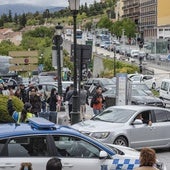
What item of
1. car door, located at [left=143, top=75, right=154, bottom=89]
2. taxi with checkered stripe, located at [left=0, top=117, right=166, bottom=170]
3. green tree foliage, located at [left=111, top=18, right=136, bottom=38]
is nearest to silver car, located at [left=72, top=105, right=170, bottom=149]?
taxi with checkered stripe, located at [left=0, top=117, right=166, bottom=170]

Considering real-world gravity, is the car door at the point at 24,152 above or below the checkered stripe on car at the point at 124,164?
above

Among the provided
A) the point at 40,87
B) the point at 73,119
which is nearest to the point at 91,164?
the point at 73,119

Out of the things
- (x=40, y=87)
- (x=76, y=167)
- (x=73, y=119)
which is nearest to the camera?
(x=76, y=167)

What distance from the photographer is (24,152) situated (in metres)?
9.30

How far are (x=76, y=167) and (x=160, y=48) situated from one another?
104871 millimetres

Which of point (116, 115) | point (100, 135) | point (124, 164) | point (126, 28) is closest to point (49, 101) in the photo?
point (116, 115)

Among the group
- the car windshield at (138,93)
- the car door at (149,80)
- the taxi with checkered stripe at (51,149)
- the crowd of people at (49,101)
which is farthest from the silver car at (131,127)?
the car door at (149,80)

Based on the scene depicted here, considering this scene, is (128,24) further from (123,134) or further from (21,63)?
(123,134)

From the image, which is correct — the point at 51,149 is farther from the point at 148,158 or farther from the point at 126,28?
the point at 126,28

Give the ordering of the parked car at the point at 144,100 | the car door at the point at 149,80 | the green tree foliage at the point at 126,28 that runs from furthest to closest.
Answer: the green tree foliage at the point at 126,28 < the car door at the point at 149,80 < the parked car at the point at 144,100

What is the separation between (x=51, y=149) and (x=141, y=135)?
269 inches

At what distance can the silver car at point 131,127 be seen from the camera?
15211 millimetres

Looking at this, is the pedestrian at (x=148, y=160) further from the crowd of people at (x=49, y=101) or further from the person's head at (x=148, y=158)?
the crowd of people at (x=49, y=101)

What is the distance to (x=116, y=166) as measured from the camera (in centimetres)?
972
